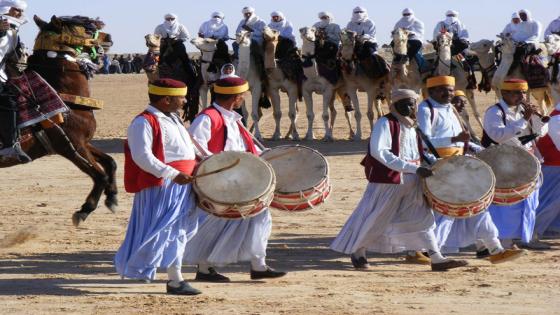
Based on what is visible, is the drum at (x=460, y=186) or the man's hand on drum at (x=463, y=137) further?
the man's hand on drum at (x=463, y=137)

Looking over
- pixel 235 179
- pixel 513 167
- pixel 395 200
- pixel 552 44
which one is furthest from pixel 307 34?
pixel 235 179

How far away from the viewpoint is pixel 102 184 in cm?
1245

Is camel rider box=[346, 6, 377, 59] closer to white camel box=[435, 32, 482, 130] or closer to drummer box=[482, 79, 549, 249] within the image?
white camel box=[435, 32, 482, 130]

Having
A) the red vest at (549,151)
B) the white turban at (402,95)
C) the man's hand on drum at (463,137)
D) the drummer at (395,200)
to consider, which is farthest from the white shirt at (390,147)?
the red vest at (549,151)

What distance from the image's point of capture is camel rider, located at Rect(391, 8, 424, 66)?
24438mm

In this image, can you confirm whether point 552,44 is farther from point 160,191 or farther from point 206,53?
point 160,191

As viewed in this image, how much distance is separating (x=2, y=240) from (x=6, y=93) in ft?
4.54

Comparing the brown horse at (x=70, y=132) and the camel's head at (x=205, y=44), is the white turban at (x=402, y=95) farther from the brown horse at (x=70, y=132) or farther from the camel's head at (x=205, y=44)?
the camel's head at (x=205, y=44)

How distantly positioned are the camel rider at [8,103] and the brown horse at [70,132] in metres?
0.11

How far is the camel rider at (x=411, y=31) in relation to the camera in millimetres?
24438

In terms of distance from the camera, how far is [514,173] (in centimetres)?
1080

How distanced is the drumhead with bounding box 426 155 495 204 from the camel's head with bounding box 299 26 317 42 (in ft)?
46.4

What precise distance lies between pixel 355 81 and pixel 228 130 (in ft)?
49.5

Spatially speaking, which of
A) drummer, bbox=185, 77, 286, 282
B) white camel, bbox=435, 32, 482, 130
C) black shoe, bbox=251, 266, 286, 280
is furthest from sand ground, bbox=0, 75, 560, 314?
white camel, bbox=435, 32, 482, 130
